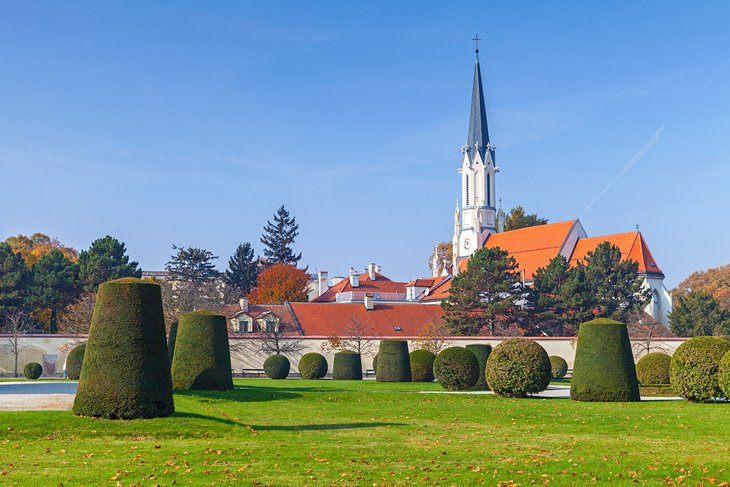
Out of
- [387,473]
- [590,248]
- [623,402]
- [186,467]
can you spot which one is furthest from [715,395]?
[590,248]

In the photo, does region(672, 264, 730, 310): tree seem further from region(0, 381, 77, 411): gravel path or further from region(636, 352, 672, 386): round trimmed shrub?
region(0, 381, 77, 411): gravel path

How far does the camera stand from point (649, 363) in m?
37.1

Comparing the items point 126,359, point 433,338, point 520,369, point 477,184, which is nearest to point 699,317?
point 433,338

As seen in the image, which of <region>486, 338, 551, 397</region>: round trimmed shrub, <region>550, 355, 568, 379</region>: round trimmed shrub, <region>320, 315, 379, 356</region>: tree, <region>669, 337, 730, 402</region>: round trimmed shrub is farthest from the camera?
<region>320, 315, 379, 356</region>: tree

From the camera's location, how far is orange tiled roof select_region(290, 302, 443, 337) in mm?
66188

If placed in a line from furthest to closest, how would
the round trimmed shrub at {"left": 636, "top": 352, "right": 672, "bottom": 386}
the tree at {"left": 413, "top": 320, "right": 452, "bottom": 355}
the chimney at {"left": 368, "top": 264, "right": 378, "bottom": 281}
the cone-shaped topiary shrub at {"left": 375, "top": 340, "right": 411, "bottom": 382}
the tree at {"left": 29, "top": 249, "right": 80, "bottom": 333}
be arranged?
the chimney at {"left": 368, "top": 264, "right": 378, "bottom": 281}, the tree at {"left": 29, "top": 249, "right": 80, "bottom": 333}, the tree at {"left": 413, "top": 320, "right": 452, "bottom": 355}, the cone-shaped topiary shrub at {"left": 375, "top": 340, "right": 411, "bottom": 382}, the round trimmed shrub at {"left": 636, "top": 352, "right": 672, "bottom": 386}

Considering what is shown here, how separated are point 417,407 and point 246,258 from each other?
2954 inches

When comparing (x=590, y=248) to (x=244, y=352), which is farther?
(x=590, y=248)

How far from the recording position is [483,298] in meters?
68.7

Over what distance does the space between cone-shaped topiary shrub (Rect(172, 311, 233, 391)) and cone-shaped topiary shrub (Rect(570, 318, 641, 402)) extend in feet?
38.3

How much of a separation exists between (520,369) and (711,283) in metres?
78.7

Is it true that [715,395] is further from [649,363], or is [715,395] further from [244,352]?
[244,352]

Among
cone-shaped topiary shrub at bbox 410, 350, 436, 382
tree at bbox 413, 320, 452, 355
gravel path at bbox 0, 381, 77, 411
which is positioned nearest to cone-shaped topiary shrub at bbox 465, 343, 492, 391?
cone-shaped topiary shrub at bbox 410, 350, 436, 382

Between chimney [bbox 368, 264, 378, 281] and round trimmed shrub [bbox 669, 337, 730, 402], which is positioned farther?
chimney [bbox 368, 264, 378, 281]
